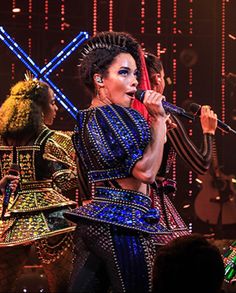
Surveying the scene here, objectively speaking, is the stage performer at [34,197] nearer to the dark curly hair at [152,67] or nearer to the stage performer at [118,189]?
the dark curly hair at [152,67]

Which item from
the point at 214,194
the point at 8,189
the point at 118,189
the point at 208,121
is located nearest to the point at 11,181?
the point at 8,189

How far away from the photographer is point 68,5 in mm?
7457

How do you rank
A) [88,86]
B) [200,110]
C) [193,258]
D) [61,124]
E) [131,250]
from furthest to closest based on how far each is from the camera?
1. [61,124]
2. [200,110]
3. [88,86]
4. [131,250]
5. [193,258]

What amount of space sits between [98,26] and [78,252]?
15.9ft

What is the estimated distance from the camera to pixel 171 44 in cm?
754

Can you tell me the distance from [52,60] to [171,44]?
127cm

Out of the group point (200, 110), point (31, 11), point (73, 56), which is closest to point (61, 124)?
point (73, 56)

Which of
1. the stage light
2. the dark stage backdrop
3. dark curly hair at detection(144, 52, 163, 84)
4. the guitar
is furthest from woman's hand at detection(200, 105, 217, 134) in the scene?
the stage light

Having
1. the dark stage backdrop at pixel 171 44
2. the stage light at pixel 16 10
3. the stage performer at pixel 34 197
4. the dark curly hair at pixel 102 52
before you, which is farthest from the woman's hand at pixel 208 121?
the stage light at pixel 16 10

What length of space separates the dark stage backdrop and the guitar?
15 millimetres

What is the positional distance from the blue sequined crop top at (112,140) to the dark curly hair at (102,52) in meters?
0.20

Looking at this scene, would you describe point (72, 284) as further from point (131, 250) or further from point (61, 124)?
point (61, 124)

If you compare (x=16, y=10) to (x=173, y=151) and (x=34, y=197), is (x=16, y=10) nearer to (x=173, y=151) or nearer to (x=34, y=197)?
(x=34, y=197)

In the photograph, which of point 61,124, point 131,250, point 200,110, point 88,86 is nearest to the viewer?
point 131,250
